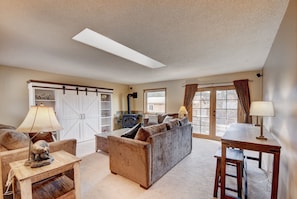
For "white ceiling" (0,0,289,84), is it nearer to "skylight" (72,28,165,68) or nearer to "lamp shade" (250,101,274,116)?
"skylight" (72,28,165,68)

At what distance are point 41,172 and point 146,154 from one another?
1312 mm

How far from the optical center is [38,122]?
150cm

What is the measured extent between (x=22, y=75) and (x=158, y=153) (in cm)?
447

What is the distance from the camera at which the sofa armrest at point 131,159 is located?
7.27 feet

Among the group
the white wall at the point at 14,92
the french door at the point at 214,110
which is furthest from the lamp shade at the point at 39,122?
the french door at the point at 214,110

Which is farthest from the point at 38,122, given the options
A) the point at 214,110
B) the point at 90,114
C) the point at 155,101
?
the point at 155,101

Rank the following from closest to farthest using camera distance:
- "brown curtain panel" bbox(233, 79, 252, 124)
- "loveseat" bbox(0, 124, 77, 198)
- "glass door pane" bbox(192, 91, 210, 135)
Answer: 1. "loveseat" bbox(0, 124, 77, 198)
2. "brown curtain panel" bbox(233, 79, 252, 124)
3. "glass door pane" bbox(192, 91, 210, 135)

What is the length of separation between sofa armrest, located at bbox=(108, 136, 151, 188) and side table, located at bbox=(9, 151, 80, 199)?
91 centimetres

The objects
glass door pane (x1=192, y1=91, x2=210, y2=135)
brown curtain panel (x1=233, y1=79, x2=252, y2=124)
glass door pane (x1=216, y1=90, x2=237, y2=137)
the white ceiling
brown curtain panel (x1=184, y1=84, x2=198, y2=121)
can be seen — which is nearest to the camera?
the white ceiling

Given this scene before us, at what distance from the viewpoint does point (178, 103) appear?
5934 mm

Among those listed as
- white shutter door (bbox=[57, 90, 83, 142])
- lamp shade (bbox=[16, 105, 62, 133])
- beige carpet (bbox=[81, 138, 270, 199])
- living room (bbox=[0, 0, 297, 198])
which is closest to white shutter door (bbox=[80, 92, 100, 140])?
white shutter door (bbox=[57, 90, 83, 142])

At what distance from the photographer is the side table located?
129 cm

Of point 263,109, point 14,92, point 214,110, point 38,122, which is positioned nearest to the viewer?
point 38,122

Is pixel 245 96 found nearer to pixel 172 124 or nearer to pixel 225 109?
pixel 225 109
